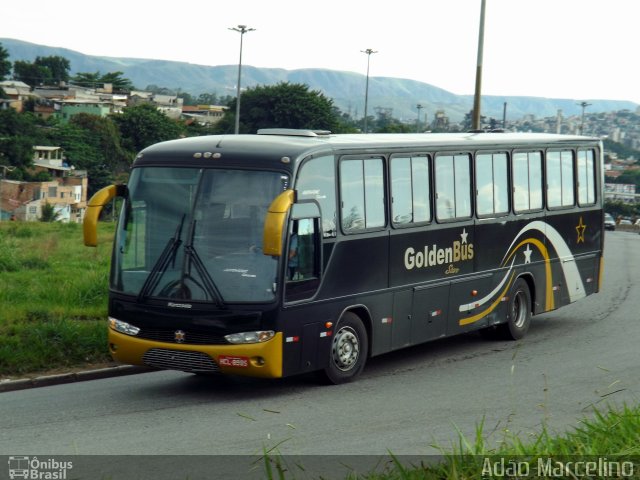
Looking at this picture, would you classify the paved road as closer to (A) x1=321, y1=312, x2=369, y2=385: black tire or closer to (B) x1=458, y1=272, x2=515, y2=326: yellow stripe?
(A) x1=321, y1=312, x2=369, y2=385: black tire

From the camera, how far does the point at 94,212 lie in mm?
12609

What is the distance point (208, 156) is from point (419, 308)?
3741mm

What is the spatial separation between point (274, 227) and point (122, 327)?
234cm

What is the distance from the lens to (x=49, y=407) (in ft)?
37.4

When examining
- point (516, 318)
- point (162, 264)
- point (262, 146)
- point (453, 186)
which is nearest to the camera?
point (162, 264)

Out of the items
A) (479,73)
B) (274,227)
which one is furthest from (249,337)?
(479,73)

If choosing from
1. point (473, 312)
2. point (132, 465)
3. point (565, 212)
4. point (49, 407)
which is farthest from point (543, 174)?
point (132, 465)

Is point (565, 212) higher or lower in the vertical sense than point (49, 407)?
higher

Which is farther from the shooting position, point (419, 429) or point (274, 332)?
point (274, 332)

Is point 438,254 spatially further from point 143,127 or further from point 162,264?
point 143,127

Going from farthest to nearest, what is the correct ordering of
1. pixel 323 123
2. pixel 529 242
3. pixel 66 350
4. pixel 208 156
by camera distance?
pixel 323 123, pixel 529 242, pixel 66 350, pixel 208 156

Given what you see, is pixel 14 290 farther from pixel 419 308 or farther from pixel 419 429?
pixel 419 429

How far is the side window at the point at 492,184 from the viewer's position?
16094 mm

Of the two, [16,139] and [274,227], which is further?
[16,139]
